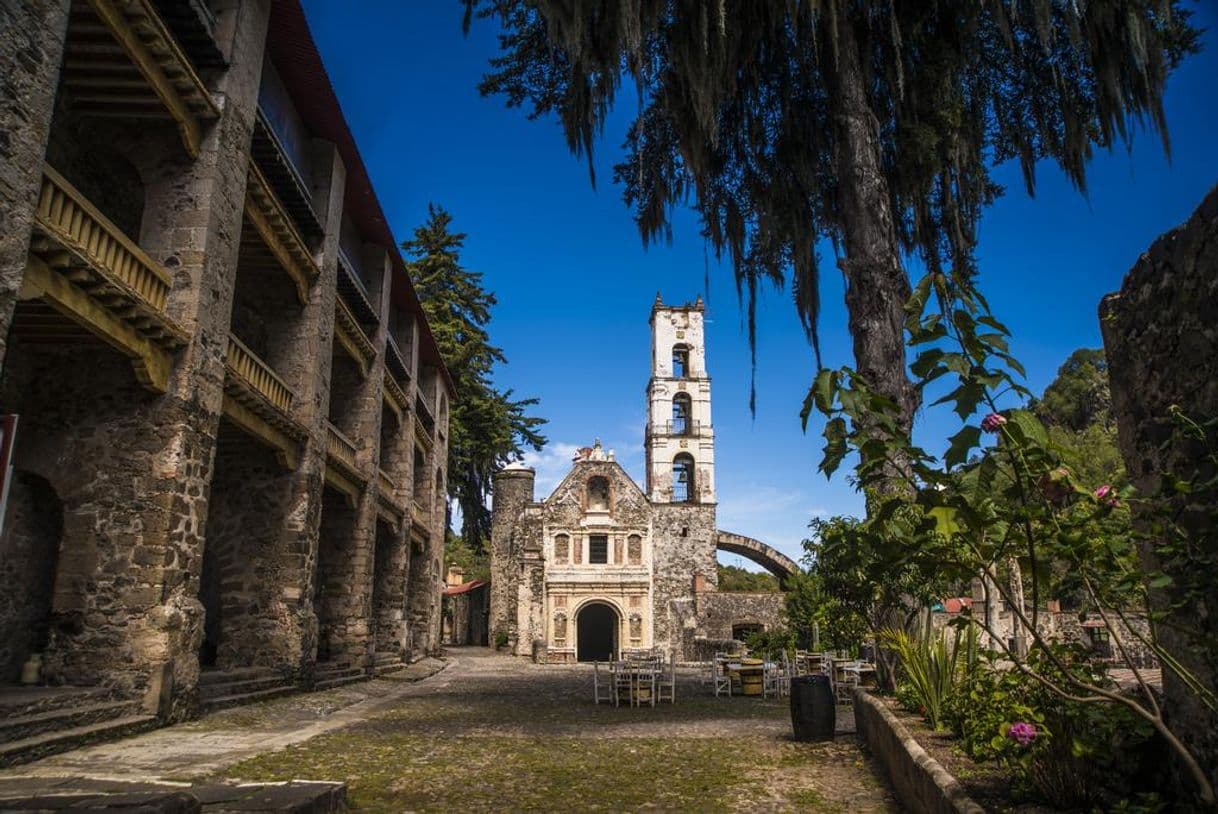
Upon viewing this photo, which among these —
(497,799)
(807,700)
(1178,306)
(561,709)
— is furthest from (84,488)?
(1178,306)

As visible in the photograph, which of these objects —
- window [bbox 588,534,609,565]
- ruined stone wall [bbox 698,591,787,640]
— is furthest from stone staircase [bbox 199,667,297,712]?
ruined stone wall [bbox 698,591,787,640]

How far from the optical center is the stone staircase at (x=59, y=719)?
6277mm

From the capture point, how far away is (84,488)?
855cm

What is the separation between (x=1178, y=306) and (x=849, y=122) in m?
8.76

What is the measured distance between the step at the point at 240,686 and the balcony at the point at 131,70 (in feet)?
21.2

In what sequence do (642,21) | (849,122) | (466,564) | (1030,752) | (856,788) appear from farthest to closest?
(466,564), (849,122), (642,21), (856,788), (1030,752)

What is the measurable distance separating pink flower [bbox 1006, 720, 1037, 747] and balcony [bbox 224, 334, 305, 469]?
9.46 m

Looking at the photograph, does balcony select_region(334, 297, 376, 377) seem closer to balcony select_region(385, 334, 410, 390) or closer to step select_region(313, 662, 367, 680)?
balcony select_region(385, 334, 410, 390)

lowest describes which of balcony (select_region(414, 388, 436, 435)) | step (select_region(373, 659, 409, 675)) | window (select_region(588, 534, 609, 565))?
step (select_region(373, 659, 409, 675))

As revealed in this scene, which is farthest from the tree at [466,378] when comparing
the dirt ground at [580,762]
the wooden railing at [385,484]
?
the dirt ground at [580,762]

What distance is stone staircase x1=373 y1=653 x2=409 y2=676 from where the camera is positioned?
17517 millimetres

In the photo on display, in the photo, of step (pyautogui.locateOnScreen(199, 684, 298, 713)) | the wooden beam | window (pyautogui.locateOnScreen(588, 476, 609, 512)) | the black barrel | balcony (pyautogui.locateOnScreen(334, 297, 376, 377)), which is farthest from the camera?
window (pyautogui.locateOnScreen(588, 476, 609, 512))

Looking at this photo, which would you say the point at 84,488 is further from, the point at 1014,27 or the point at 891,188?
the point at 1014,27

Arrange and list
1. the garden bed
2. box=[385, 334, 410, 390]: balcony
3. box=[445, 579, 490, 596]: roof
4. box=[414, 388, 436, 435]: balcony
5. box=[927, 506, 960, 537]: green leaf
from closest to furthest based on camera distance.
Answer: box=[927, 506, 960, 537]: green leaf, the garden bed, box=[385, 334, 410, 390]: balcony, box=[414, 388, 436, 435]: balcony, box=[445, 579, 490, 596]: roof
